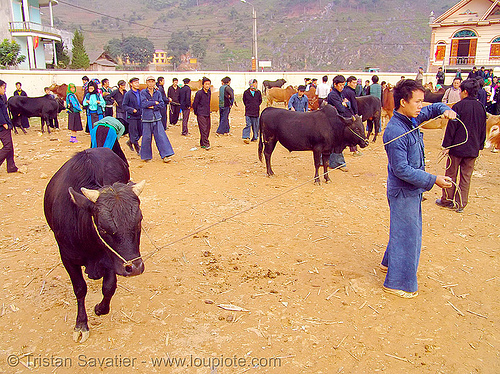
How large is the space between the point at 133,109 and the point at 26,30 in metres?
31.2

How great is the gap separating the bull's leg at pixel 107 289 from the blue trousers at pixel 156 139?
6269 mm

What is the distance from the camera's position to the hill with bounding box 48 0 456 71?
7431 cm

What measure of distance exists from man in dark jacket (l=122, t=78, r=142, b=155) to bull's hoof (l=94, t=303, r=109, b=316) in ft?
21.6

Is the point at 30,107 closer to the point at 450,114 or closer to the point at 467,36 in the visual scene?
the point at 450,114

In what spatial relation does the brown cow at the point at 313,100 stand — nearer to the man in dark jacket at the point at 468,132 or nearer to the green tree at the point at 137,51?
the man in dark jacket at the point at 468,132

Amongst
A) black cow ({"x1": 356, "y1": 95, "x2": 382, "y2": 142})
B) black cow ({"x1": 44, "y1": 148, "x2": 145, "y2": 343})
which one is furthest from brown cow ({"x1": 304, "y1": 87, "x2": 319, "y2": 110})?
black cow ({"x1": 44, "y1": 148, "x2": 145, "y2": 343})

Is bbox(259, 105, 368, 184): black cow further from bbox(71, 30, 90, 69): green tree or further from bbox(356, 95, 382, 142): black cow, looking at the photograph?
bbox(71, 30, 90, 69): green tree

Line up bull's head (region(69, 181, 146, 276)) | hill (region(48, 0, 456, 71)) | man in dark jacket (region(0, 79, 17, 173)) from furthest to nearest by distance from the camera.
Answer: hill (region(48, 0, 456, 71)), man in dark jacket (region(0, 79, 17, 173)), bull's head (region(69, 181, 146, 276))

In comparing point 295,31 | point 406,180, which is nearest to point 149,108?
point 406,180

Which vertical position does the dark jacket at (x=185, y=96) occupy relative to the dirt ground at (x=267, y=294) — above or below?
above

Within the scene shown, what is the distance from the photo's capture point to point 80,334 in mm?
3381

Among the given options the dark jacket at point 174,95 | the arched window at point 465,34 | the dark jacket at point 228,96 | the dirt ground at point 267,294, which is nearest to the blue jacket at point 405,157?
the dirt ground at point 267,294

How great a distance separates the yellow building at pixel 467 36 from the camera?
3700 centimetres

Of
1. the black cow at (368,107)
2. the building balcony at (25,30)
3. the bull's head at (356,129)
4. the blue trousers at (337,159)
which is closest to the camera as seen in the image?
the bull's head at (356,129)
